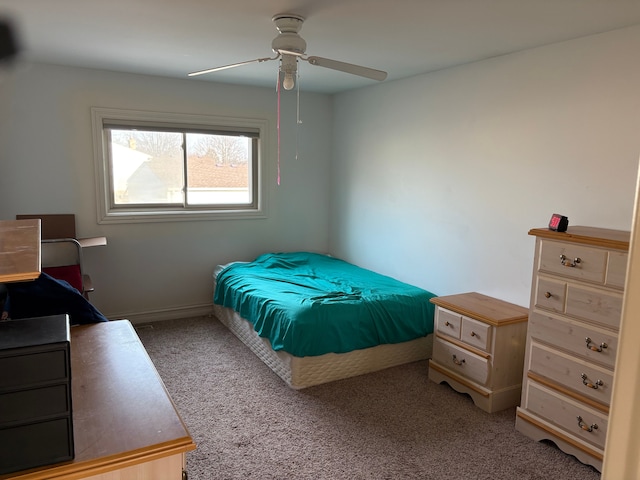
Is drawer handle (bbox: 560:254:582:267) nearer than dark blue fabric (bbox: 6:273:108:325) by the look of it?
No

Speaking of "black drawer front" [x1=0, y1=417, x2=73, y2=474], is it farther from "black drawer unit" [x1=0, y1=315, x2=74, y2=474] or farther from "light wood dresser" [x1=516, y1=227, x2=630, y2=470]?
"light wood dresser" [x1=516, y1=227, x2=630, y2=470]

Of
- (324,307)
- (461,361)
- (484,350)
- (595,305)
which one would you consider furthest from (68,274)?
(595,305)

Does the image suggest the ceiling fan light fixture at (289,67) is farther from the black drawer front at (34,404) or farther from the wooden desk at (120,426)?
the black drawer front at (34,404)

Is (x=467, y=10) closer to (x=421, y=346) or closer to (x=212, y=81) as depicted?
(x=421, y=346)

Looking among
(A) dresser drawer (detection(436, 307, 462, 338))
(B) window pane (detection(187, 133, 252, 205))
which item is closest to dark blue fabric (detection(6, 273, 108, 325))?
(A) dresser drawer (detection(436, 307, 462, 338))

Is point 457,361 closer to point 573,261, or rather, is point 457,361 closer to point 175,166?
point 573,261

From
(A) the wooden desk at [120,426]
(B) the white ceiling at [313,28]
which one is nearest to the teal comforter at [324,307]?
(A) the wooden desk at [120,426]

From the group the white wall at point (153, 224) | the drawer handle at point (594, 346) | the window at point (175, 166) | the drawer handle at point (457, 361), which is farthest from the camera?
the window at point (175, 166)

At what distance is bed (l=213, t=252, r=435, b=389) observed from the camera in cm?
312

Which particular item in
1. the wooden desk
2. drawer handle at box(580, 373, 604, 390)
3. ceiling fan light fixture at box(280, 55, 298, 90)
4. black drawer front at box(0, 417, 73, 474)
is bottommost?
drawer handle at box(580, 373, 604, 390)

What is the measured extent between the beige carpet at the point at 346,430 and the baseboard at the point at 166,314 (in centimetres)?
90

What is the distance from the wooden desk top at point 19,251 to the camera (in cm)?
105

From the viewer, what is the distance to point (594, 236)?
7.41 feet

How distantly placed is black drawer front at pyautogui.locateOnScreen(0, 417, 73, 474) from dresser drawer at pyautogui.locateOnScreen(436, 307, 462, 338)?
2.43 meters
